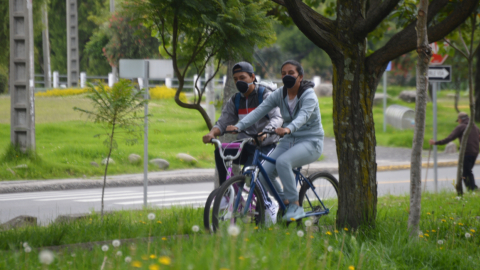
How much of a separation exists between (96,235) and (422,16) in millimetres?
3292

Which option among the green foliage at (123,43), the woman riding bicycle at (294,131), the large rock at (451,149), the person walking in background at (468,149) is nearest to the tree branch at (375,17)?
the woman riding bicycle at (294,131)

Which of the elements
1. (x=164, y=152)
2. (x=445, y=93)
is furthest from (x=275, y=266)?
(x=445, y=93)

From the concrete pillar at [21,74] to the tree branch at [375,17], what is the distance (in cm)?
920

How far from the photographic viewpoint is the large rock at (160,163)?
1410cm

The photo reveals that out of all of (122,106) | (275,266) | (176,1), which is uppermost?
(176,1)

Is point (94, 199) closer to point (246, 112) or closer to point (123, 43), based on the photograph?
point (246, 112)

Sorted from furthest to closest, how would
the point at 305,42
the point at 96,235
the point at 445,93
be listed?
the point at 305,42 → the point at 445,93 → the point at 96,235

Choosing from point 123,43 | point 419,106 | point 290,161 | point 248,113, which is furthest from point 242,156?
point 123,43

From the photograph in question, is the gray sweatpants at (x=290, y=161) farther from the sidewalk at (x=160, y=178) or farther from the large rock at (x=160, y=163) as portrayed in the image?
the large rock at (x=160, y=163)

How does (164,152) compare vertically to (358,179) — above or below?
below

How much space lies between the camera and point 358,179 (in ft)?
16.3

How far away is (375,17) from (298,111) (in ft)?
3.59

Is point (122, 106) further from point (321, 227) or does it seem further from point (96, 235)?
point (321, 227)

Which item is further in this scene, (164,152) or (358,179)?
(164,152)
